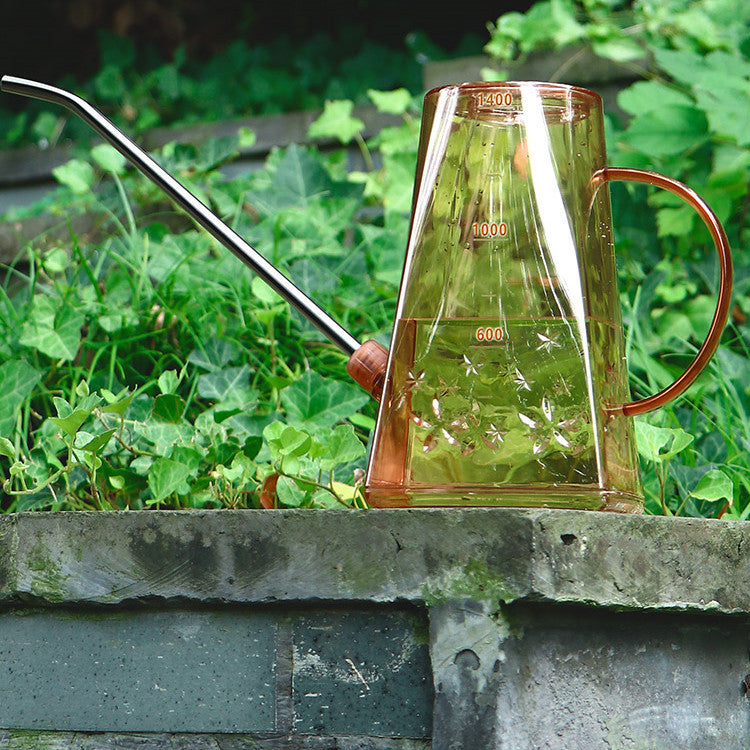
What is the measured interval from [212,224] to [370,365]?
199 mm

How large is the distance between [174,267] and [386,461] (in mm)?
792

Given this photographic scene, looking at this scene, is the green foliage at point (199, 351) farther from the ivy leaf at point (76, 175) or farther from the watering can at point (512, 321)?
the watering can at point (512, 321)

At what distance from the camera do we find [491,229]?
2.73 ft

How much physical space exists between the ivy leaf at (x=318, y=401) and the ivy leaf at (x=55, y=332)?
359mm

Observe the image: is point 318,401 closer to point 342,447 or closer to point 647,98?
point 342,447

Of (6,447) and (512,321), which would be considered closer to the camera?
(512,321)

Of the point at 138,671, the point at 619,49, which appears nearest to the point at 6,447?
the point at 138,671

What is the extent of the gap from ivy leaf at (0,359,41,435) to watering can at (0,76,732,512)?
1.88 ft

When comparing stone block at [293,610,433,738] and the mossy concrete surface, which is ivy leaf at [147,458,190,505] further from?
stone block at [293,610,433,738]

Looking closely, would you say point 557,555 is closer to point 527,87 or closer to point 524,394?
point 524,394

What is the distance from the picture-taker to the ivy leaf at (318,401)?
1.15m

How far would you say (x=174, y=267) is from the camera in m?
1.53

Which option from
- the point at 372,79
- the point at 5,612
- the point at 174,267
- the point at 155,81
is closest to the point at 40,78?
the point at 155,81

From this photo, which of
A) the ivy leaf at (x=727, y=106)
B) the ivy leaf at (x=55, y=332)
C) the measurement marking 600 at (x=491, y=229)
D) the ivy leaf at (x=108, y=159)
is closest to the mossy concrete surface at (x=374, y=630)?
the measurement marking 600 at (x=491, y=229)
